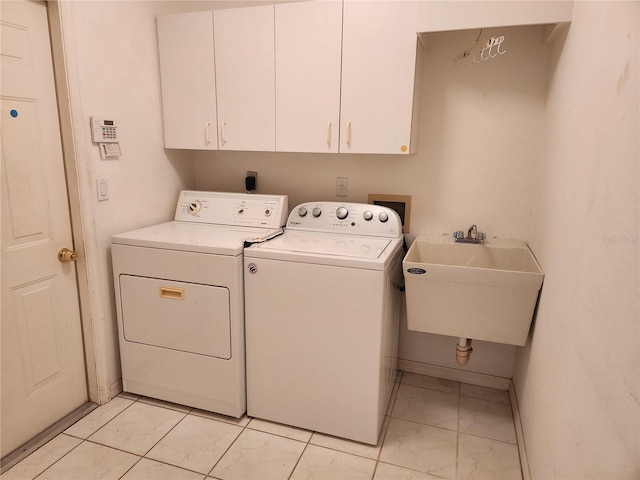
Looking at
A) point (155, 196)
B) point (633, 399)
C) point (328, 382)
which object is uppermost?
point (155, 196)

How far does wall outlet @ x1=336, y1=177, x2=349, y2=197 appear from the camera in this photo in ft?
8.16

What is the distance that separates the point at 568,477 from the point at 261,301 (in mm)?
1313

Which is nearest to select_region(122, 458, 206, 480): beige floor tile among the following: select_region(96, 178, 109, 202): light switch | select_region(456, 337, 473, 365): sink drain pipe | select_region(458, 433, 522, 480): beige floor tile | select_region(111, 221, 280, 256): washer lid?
select_region(111, 221, 280, 256): washer lid

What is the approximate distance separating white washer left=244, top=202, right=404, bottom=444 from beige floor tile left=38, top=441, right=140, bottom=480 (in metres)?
0.61

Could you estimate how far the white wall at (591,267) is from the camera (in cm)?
88

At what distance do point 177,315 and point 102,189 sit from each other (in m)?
0.74

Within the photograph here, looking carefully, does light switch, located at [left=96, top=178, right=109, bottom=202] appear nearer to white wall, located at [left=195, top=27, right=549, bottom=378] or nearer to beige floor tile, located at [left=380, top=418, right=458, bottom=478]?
white wall, located at [left=195, top=27, right=549, bottom=378]

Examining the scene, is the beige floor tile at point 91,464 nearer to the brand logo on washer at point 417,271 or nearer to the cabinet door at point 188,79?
the brand logo on washer at point 417,271

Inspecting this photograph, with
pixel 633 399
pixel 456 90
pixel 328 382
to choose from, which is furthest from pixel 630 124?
pixel 328 382

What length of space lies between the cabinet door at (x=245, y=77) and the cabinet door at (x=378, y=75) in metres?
0.42

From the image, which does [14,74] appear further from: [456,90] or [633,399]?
[633,399]

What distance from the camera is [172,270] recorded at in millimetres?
2029

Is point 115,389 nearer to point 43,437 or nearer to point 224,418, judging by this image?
point 43,437

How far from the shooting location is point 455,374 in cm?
251
